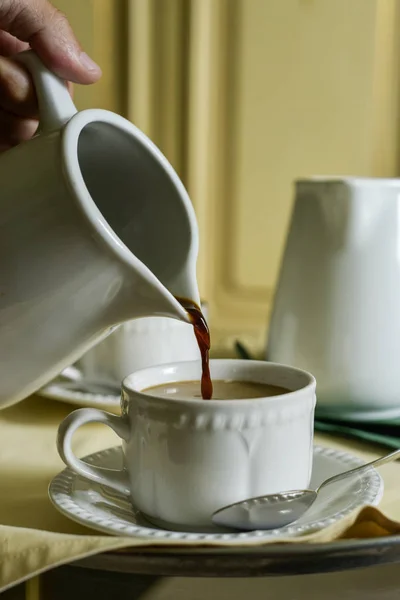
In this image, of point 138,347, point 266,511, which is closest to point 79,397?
point 138,347

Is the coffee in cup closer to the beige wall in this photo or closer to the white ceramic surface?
the white ceramic surface

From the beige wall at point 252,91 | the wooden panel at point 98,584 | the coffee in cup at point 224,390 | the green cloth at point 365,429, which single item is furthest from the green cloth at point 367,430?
the beige wall at point 252,91

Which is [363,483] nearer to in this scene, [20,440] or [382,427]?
[382,427]

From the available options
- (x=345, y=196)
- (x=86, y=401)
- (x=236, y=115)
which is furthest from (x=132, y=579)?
(x=236, y=115)

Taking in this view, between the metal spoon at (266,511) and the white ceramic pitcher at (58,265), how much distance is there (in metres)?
0.11

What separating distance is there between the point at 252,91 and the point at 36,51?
684mm

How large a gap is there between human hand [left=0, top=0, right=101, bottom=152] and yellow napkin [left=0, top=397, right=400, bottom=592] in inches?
10.4

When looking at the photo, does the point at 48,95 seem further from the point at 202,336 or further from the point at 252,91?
the point at 252,91

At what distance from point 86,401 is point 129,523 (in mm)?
248

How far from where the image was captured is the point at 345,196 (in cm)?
64

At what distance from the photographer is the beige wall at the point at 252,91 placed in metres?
1.12

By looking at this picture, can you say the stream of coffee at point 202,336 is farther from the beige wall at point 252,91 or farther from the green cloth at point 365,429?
the beige wall at point 252,91

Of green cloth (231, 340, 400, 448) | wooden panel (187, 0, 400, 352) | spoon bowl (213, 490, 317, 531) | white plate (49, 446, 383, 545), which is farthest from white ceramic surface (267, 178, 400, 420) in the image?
wooden panel (187, 0, 400, 352)

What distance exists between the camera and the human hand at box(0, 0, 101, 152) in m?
0.50
